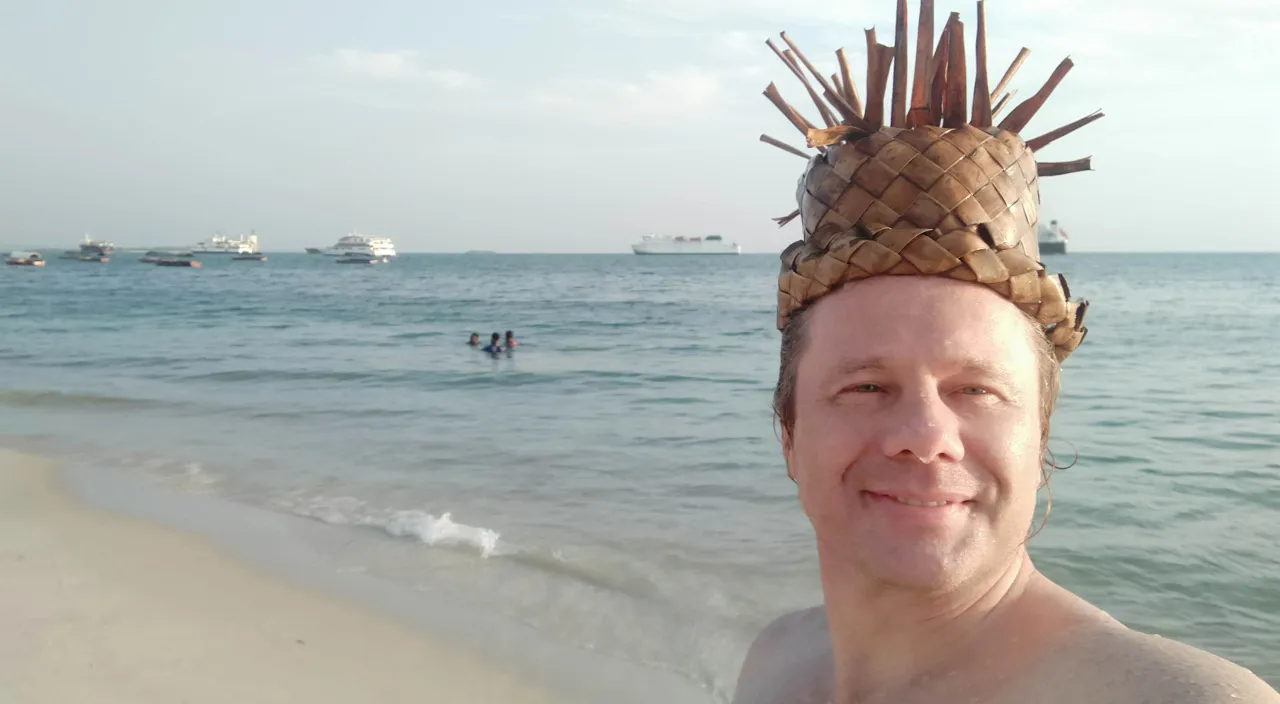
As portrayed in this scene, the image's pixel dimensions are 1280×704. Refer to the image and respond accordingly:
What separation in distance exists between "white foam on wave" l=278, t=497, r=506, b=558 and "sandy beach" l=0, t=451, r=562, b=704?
1014mm

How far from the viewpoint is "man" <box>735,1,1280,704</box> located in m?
1.31

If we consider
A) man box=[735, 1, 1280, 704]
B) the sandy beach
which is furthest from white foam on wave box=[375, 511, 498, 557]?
man box=[735, 1, 1280, 704]

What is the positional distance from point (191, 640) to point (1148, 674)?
449 cm

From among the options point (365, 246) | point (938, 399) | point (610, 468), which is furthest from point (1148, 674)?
point (365, 246)

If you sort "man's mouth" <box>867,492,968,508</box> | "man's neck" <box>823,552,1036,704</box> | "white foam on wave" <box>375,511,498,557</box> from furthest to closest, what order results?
"white foam on wave" <box>375,511,498,557</box> → "man's neck" <box>823,552,1036,704</box> → "man's mouth" <box>867,492,968,508</box>

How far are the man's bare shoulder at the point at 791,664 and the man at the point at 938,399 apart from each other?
1.24ft

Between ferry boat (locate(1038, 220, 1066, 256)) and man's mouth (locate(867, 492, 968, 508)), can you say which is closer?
man's mouth (locate(867, 492, 968, 508))

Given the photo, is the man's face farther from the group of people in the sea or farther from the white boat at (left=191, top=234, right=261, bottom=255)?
the white boat at (left=191, top=234, right=261, bottom=255)

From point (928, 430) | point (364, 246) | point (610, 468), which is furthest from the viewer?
point (364, 246)

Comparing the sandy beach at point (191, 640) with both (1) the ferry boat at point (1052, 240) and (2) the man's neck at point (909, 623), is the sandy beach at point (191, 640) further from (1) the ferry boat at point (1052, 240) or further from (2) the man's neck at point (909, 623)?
(1) the ferry boat at point (1052, 240)

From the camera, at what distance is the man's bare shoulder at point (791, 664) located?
1890mm

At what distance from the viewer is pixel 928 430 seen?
4.21ft

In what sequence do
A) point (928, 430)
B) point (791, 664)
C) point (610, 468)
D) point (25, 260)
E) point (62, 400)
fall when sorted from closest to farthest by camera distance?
point (928, 430)
point (791, 664)
point (610, 468)
point (62, 400)
point (25, 260)

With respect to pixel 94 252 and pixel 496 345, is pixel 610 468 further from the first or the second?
pixel 94 252
